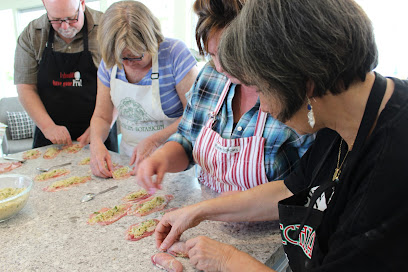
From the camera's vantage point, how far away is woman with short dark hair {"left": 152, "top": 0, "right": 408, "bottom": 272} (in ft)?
1.97

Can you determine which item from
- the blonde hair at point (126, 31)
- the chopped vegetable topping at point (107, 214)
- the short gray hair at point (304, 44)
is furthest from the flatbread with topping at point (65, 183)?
the short gray hair at point (304, 44)

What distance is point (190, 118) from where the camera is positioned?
161cm

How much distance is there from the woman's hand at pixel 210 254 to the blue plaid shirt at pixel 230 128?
1.46 ft

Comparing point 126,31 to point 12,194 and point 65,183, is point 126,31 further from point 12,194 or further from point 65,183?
point 12,194

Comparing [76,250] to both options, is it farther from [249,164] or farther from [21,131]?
[21,131]

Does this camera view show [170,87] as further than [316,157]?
Yes

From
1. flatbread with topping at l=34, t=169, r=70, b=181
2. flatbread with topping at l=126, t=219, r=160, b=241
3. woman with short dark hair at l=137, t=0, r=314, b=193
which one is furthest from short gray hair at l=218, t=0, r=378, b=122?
flatbread with topping at l=34, t=169, r=70, b=181

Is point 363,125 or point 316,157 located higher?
point 363,125

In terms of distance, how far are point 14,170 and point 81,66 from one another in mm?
966

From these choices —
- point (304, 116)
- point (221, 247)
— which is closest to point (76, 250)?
point (221, 247)

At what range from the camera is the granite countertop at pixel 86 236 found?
0.99 metres

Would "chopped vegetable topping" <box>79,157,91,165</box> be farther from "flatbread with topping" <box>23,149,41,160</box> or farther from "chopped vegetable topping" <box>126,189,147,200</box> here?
"chopped vegetable topping" <box>126,189,147,200</box>

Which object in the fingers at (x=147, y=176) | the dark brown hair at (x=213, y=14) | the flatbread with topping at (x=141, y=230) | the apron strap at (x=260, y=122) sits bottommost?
the flatbread with topping at (x=141, y=230)

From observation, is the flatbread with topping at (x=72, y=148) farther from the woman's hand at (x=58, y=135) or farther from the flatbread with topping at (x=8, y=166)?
the flatbread with topping at (x=8, y=166)
